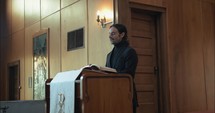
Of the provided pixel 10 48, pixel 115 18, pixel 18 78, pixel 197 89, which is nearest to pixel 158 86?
pixel 197 89

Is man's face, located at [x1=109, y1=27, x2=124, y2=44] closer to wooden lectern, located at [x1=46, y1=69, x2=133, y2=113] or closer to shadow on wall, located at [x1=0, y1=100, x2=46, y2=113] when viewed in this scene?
wooden lectern, located at [x1=46, y1=69, x2=133, y2=113]

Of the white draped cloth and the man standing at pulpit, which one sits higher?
the man standing at pulpit

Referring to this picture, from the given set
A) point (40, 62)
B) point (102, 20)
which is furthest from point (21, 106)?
point (40, 62)

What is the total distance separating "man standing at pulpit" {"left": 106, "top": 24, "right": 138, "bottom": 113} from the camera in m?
2.92

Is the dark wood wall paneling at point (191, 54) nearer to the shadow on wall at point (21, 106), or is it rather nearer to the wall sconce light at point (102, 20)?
the wall sconce light at point (102, 20)

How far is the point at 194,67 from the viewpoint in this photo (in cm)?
530

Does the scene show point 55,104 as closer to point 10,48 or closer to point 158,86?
point 158,86

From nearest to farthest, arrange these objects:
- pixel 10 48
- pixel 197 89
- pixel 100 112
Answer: pixel 100 112
pixel 197 89
pixel 10 48

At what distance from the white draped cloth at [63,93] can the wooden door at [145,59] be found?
1917 millimetres

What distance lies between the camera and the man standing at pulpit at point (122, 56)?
292 cm

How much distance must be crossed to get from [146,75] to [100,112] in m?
2.26

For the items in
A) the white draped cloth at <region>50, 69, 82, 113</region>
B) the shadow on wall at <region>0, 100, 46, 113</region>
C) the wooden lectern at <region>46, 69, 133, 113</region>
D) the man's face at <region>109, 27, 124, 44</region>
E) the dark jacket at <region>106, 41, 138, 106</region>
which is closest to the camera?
the wooden lectern at <region>46, 69, 133, 113</region>

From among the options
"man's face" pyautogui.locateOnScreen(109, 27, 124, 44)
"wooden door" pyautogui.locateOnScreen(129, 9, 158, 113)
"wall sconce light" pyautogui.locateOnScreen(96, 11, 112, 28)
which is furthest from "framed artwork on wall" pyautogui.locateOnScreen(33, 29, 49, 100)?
"man's face" pyautogui.locateOnScreen(109, 27, 124, 44)

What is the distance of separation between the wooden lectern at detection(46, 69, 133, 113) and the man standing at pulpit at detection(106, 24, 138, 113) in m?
0.15
